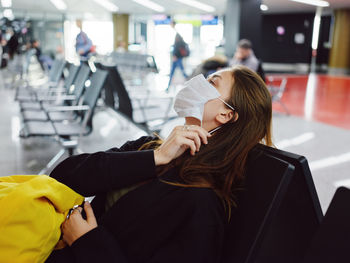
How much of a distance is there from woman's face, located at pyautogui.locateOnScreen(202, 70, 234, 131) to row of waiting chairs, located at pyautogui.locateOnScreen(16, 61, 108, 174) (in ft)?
6.68

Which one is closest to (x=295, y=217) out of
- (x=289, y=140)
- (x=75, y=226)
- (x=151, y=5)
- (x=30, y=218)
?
(x=75, y=226)

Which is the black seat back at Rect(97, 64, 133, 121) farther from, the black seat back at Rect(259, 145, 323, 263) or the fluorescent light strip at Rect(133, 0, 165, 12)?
the fluorescent light strip at Rect(133, 0, 165, 12)

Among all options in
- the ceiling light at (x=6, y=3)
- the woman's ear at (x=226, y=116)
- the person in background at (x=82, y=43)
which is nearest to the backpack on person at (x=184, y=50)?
the person in background at (x=82, y=43)

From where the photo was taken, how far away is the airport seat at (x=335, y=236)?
819mm

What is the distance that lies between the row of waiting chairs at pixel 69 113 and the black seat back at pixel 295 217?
223 cm

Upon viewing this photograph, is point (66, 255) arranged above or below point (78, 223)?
below

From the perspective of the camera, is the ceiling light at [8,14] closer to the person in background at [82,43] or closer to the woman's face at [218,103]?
the person in background at [82,43]

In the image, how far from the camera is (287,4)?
1645cm

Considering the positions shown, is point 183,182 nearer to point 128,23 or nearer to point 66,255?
point 66,255

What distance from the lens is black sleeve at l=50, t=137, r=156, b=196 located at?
1.09 m

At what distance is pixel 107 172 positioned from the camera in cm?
110

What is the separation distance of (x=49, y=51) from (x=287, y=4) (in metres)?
12.1

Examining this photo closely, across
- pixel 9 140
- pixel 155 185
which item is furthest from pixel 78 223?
pixel 9 140

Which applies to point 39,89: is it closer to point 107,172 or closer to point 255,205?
point 107,172
